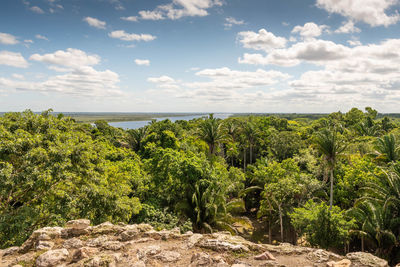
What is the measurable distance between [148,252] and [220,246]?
203 cm

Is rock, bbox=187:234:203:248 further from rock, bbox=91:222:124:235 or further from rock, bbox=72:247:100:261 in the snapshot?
rock, bbox=72:247:100:261

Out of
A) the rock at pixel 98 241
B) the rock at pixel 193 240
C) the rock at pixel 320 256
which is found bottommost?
the rock at pixel 193 240

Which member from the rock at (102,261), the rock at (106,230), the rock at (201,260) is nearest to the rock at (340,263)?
the rock at (201,260)

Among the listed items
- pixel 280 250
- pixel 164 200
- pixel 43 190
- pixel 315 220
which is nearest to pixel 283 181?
pixel 315 220

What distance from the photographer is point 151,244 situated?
702 centimetres

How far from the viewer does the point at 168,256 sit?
20.6 ft

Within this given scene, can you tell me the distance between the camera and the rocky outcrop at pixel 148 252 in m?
5.79

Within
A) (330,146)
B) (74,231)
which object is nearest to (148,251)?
(74,231)

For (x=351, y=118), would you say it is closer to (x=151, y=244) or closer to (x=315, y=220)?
(x=315, y=220)

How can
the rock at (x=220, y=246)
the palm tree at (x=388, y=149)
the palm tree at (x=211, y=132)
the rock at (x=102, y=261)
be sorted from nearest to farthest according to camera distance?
1. the rock at (x=102, y=261)
2. the rock at (x=220, y=246)
3. the palm tree at (x=388, y=149)
4. the palm tree at (x=211, y=132)

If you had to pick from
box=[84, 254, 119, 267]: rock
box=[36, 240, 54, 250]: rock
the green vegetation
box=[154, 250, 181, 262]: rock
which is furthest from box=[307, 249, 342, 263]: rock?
the green vegetation

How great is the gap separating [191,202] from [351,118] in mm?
58669

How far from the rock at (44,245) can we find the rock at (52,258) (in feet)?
2.09

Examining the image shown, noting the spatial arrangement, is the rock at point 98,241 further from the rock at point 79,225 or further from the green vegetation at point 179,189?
the green vegetation at point 179,189
